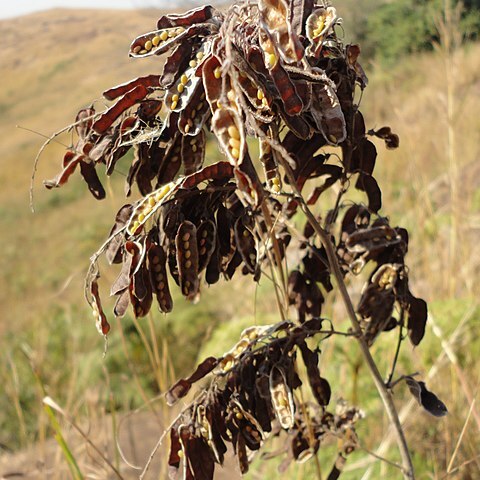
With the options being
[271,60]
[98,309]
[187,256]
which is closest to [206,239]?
[187,256]

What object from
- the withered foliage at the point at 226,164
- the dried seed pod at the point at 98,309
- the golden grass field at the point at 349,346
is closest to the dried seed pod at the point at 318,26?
the withered foliage at the point at 226,164

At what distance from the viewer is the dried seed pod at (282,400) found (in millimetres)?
1039

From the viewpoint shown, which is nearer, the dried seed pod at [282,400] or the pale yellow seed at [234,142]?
the pale yellow seed at [234,142]

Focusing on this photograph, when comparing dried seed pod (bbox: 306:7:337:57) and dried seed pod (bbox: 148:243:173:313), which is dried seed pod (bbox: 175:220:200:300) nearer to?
dried seed pod (bbox: 148:243:173:313)

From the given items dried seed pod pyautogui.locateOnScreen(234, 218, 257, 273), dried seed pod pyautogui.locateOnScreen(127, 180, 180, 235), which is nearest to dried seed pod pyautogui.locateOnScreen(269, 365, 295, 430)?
dried seed pod pyautogui.locateOnScreen(234, 218, 257, 273)

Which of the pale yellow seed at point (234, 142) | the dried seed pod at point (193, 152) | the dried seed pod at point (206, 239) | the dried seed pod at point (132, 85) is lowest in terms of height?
the dried seed pod at point (206, 239)

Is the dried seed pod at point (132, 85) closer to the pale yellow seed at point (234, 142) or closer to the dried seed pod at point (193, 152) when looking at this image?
the dried seed pod at point (193, 152)

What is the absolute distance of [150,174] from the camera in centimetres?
108

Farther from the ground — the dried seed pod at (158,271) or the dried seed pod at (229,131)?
the dried seed pod at (229,131)

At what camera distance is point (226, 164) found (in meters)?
0.98

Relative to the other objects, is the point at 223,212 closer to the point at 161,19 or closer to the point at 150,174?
the point at 150,174

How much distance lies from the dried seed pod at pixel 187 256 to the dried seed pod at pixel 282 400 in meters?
0.21

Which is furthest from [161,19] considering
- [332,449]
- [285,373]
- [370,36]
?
[370,36]

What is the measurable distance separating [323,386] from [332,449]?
115 cm
